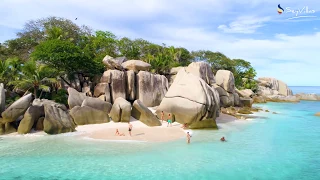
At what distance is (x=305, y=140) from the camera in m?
20.0

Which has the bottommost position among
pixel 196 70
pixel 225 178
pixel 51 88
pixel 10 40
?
pixel 225 178

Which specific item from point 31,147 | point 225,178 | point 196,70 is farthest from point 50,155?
point 196,70

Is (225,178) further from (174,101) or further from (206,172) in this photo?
(174,101)

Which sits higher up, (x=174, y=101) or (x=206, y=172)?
(x=174, y=101)

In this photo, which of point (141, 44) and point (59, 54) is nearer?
point (59, 54)

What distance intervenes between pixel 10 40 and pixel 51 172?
33291 mm

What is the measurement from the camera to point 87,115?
21.8 m

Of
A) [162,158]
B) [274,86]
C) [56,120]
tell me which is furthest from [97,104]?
[274,86]

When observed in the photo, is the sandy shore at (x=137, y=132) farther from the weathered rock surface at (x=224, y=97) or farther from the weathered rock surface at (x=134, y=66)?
the weathered rock surface at (x=224, y=97)

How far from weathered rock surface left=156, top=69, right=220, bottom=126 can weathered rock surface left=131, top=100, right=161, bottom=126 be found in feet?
6.84

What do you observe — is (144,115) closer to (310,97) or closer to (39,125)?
(39,125)

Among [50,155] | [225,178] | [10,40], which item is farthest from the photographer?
[10,40]

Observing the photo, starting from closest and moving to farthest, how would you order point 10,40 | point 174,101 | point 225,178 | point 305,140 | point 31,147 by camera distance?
point 225,178
point 31,147
point 305,140
point 174,101
point 10,40

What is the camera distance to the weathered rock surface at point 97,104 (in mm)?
22522
